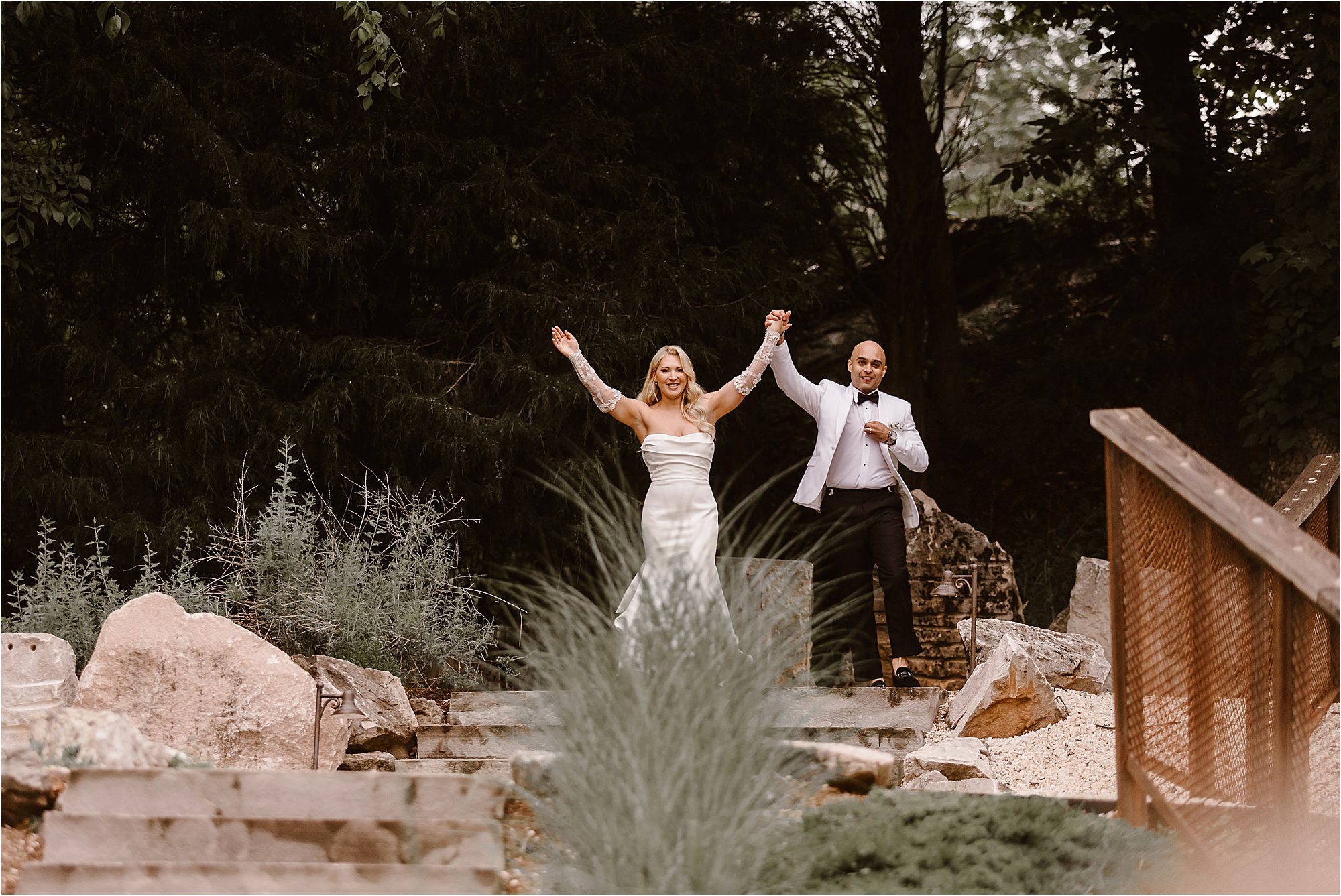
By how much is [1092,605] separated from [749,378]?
12.3 ft

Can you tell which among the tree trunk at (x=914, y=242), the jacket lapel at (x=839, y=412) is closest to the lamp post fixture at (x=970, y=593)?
the jacket lapel at (x=839, y=412)

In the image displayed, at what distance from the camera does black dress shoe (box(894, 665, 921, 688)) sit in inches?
267

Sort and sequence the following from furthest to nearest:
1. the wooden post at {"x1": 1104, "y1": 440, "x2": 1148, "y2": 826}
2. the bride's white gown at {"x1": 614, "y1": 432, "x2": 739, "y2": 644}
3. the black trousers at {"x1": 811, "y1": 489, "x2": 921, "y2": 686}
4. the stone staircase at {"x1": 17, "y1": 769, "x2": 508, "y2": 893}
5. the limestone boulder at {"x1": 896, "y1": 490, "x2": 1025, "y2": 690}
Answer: the limestone boulder at {"x1": 896, "y1": 490, "x2": 1025, "y2": 690} → the black trousers at {"x1": 811, "y1": 489, "x2": 921, "y2": 686} → the bride's white gown at {"x1": 614, "y1": 432, "x2": 739, "y2": 644} → the wooden post at {"x1": 1104, "y1": 440, "x2": 1148, "y2": 826} → the stone staircase at {"x1": 17, "y1": 769, "x2": 508, "y2": 893}

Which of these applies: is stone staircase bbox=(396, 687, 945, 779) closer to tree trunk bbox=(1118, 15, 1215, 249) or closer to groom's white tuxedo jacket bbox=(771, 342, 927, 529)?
groom's white tuxedo jacket bbox=(771, 342, 927, 529)

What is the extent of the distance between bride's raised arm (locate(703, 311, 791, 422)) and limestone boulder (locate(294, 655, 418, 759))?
2188mm

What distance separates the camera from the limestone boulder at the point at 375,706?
587 centimetres

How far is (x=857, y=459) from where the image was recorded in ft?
23.1

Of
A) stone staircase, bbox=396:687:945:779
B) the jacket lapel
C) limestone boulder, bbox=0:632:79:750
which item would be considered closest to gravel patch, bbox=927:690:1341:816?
stone staircase, bbox=396:687:945:779

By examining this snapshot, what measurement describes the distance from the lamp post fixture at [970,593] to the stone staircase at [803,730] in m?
0.52

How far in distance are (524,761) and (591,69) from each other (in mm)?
7787

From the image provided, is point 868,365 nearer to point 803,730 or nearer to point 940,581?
point 940,581

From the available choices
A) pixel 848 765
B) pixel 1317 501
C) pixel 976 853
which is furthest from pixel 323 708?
pixel 1317 501

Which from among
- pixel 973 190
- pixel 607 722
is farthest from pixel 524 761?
pixel 973 190

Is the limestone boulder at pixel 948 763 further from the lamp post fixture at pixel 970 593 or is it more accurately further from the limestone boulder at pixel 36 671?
the limestone boulder at pixel 36 671
